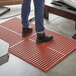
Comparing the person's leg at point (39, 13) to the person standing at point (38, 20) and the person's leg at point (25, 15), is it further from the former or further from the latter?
the person's leg at point (25, 15)

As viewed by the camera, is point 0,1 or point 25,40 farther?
point 0,1

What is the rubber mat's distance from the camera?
213 cm

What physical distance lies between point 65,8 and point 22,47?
102 centimetres

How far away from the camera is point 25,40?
2.56 meters

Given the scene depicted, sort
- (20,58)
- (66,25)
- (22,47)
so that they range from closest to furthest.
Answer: (20,58) < (22,47) < (66,25)

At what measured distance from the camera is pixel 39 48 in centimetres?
238

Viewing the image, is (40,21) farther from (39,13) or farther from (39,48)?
(39,48)

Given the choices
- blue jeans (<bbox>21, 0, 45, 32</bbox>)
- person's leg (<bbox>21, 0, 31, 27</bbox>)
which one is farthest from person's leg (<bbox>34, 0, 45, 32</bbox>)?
person's leg (<bbox>21, 0, 31, 27</bbox>)

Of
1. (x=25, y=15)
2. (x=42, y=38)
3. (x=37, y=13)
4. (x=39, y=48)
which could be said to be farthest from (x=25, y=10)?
(x=39, y=48)

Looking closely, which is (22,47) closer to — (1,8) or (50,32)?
(50,32)

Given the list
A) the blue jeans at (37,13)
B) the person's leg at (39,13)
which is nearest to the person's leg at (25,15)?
the blue jeans at (37,13)

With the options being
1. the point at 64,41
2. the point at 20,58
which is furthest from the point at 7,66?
the point at 64,41

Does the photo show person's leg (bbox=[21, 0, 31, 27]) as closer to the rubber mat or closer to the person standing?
the person standing

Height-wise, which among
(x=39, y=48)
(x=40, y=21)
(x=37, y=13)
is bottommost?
(x=39, y=48)
